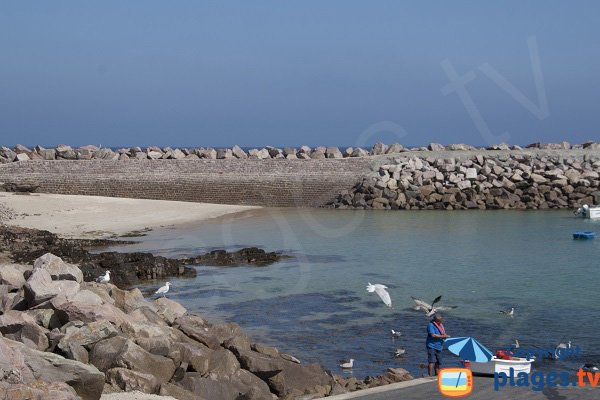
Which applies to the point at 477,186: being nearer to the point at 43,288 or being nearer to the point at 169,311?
the point at 169,311

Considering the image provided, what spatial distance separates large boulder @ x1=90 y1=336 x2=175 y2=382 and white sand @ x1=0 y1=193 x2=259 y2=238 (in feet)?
56.9

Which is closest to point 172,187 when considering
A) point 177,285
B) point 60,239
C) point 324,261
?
point 60,239

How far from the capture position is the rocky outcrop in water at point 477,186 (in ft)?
119

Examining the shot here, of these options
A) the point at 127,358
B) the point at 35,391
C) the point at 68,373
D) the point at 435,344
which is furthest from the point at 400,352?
the point at 35,391

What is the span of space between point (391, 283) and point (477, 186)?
1965 centimetres

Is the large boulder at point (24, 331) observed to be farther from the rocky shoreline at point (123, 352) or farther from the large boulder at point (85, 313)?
the large boulder at point (85, 313)

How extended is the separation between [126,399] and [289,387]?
2.49 meters

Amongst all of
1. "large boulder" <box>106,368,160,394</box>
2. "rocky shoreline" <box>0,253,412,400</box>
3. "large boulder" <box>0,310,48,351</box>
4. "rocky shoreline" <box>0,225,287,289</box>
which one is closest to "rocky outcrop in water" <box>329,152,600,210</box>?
"rocky shoreline" <box>0,225,287,289</box>

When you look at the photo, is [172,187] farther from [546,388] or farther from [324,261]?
[546,388]

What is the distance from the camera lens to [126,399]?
768 centimetres

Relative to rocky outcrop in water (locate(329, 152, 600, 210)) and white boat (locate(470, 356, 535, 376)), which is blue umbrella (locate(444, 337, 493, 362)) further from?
rocky outcrop in water (locate(329, 152, 600, 210))

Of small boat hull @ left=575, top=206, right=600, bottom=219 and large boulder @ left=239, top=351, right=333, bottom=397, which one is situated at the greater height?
small boat hull @ left=575, top=206, right=600, bottom=219

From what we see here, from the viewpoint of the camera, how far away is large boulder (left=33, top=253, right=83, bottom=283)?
11.2 m

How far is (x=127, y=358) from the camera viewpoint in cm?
840
